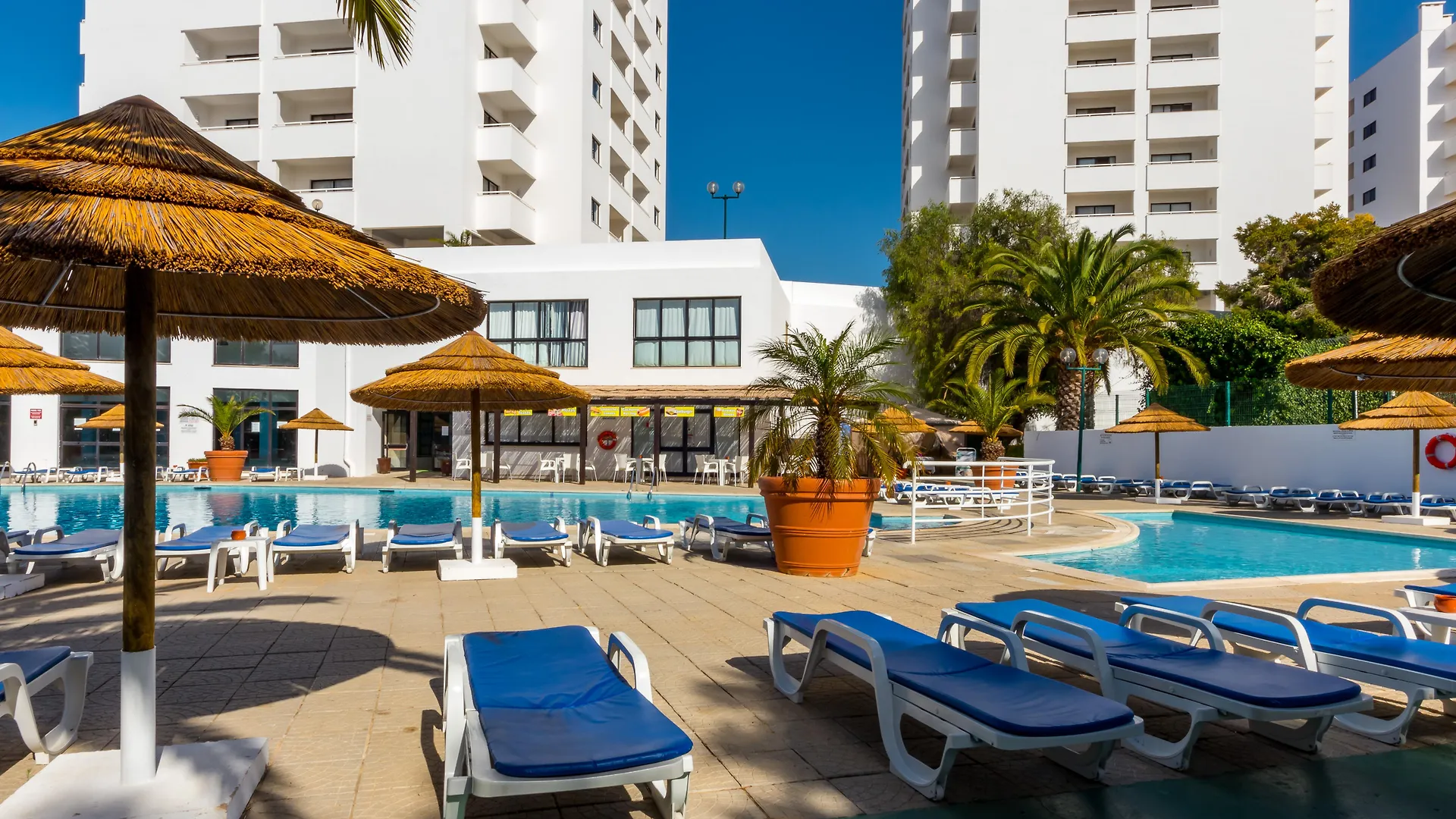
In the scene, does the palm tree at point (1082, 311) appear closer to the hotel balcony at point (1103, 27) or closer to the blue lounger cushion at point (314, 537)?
the blue lounger cushion at point (314, 537)

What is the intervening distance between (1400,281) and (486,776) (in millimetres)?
4373

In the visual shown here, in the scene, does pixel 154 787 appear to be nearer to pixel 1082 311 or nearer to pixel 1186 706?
pixel 1186 706

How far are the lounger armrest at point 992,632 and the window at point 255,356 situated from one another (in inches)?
1035

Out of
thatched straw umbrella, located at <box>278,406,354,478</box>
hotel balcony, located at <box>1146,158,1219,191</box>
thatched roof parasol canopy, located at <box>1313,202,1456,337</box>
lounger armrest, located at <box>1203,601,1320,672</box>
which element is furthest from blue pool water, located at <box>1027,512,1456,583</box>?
hotel balcony, located at <box>1146,158,1219,191</box>

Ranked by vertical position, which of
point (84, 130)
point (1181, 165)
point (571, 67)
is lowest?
point (84, 130)

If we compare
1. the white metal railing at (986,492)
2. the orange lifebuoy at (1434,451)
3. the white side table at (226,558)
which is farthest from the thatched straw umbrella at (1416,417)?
the white side table at (226,558)

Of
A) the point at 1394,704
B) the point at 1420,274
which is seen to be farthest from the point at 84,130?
the point at 1394,704

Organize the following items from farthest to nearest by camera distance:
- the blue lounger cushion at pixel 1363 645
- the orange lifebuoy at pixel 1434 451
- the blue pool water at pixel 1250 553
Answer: the orange lifebuoy at pixel 1434 451, the blue pool water at pixel 1250 553, the blue lounger cushion at pixel 1363 645

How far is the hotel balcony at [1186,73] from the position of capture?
3491 centimetres

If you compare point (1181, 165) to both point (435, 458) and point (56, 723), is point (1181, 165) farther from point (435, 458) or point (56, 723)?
point (56, 723)

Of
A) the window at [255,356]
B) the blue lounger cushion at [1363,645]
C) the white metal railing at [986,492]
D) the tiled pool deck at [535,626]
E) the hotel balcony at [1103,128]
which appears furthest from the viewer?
the hotel balcony at [1103,128]

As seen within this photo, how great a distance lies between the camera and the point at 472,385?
828 centimetres

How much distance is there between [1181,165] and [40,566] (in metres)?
37.7

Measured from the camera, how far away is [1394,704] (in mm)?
4297
